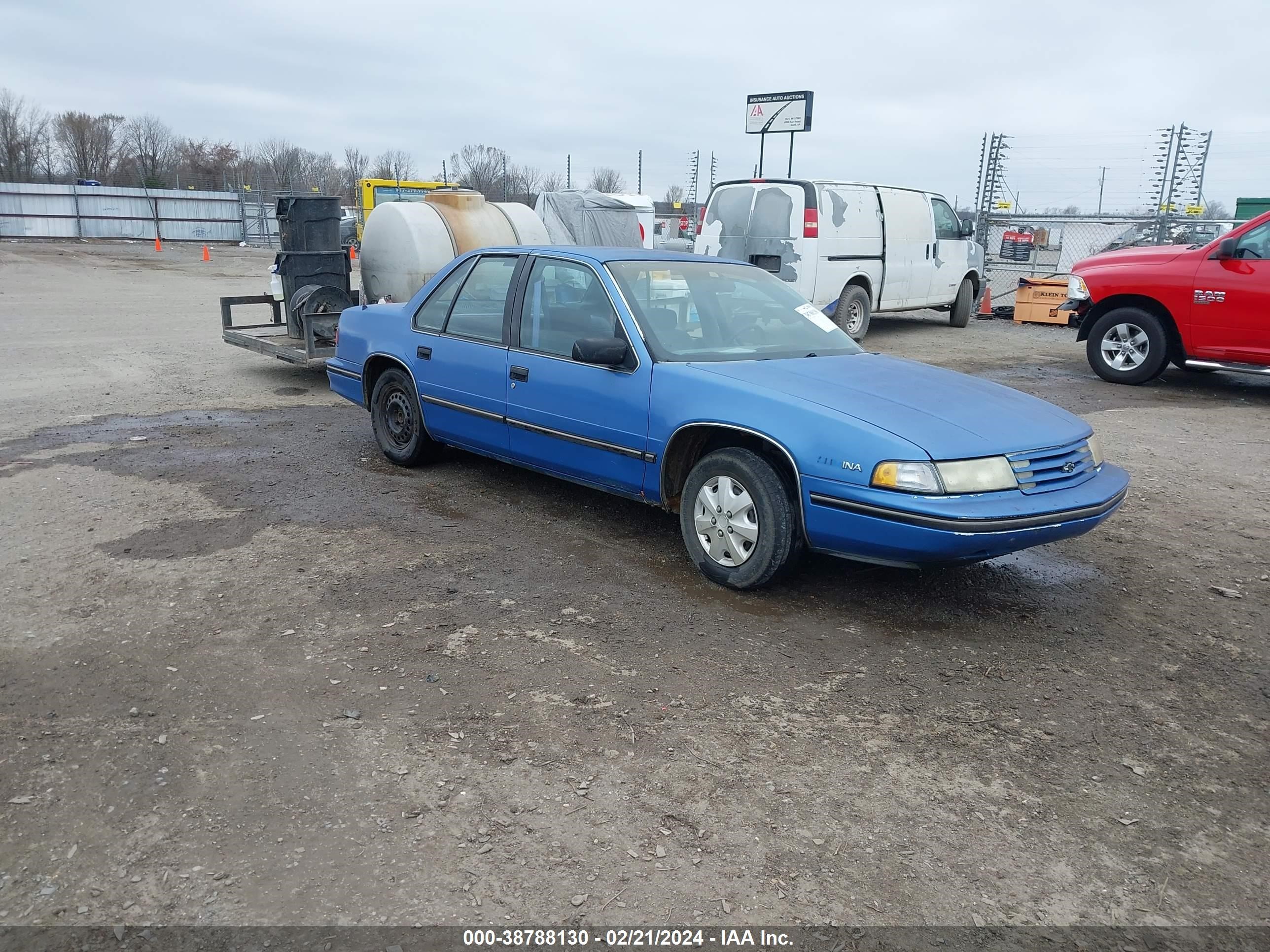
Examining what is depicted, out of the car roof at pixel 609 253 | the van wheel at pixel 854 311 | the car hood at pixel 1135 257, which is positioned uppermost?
the car hood at pixel 1135 257

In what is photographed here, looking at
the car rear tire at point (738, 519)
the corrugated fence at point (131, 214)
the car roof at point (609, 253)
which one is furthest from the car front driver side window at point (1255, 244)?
the corrugated fence at point (131, 214)

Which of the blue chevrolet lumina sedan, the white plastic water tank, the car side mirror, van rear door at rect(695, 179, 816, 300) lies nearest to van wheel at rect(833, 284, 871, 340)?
van rear door at rect(695, 179, 816, 300)

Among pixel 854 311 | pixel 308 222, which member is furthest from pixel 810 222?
pixel 308 222

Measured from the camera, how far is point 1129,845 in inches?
108

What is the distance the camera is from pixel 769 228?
12102 millimetres

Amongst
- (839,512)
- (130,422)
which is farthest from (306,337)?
(839,512)

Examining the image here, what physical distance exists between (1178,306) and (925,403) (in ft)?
22.7

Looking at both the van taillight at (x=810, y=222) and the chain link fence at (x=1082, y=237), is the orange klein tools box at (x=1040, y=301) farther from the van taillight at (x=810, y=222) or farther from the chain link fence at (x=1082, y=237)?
the van taillight at (x=810, y=222)

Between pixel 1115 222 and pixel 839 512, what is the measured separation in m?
17.5

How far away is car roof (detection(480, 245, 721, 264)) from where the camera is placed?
536 cm

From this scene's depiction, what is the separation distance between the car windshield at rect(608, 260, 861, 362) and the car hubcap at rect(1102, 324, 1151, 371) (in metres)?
6.24

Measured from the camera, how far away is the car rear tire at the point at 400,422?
20.7 ft

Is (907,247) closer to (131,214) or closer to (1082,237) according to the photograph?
(1082,237)

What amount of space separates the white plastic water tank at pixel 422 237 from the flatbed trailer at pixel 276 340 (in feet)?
3.52
